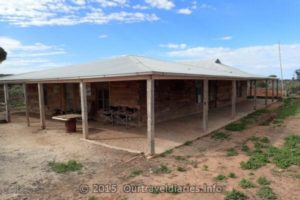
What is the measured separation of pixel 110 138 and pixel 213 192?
5.01m

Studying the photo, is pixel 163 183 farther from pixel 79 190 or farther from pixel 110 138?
pixel 110 138

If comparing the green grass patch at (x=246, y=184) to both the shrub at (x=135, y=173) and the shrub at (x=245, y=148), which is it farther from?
the shrub at (x=245, y=148)

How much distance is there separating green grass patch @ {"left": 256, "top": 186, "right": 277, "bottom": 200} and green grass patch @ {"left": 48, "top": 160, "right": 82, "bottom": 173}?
401cm

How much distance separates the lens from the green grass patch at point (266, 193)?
14.3 ft

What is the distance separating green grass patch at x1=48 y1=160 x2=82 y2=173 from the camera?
19.3ft

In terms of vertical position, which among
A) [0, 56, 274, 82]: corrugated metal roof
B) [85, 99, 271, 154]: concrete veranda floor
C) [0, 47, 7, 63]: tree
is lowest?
[85, 99, 271, 154]: concrete veranda floor

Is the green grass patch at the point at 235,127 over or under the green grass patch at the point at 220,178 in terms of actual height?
over

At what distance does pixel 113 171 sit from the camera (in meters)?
5.77

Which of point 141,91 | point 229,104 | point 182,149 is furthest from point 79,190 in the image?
point 229,104

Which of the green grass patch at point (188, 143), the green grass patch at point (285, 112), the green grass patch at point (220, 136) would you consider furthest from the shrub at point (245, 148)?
the green grass patch at point (285, 112)

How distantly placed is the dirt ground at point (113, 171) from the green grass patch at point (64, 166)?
0.14 metres

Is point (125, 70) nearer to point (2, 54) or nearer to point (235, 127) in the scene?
point (235, 127)

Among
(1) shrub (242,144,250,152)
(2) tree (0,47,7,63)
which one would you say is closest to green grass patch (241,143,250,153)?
(1) shrub (242,144,250,152)

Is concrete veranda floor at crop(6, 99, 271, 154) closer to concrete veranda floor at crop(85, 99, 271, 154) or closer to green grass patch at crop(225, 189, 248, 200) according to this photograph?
concrete veranda floor at crop(85, 99, 271, 154)
